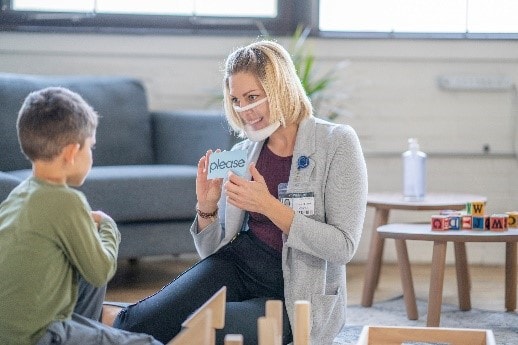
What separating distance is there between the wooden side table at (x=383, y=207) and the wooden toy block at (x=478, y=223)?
1.06ft

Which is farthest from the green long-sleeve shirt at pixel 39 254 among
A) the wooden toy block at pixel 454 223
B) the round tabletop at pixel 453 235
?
the wooden toy block at pixel 454 223

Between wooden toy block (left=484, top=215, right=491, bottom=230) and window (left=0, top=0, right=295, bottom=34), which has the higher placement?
window (left=0, top=0, right=295, bottom=34)

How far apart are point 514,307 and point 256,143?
4.66ft

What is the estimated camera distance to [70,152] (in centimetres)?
185

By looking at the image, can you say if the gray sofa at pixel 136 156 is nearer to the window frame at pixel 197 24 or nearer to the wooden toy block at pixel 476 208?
the window frame at pixel 197 24

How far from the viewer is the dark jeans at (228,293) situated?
228 centimetres

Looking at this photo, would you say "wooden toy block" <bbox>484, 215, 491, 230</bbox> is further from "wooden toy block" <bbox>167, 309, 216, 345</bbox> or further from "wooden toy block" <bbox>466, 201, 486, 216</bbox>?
"wooden toy block" <bbox>167, 309, 216, 345</bbox>

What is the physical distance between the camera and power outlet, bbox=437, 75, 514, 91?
4453mm

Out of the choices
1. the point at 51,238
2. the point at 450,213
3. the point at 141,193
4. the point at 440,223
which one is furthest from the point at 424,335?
the point at 141,193

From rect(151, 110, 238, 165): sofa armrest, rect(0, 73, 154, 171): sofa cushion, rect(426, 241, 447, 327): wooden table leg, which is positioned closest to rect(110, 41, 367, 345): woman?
rect(426, 241, 447, 327): wooden table leg

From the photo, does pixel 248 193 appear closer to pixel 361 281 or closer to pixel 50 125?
pixel 50 125

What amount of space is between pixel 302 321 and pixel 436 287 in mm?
1405

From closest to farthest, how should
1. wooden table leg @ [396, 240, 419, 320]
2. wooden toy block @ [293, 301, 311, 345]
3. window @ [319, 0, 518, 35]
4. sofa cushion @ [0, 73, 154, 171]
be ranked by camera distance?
wooden toy block @ [293, 301, 311, 345], wooden table leg @ [396, 240, 419, 320], sofa cushion @ [0, 73, 154, 171], window @ [319, 0, 518, 35]

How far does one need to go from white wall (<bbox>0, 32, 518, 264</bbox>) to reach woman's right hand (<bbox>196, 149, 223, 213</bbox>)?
2.05 meters
